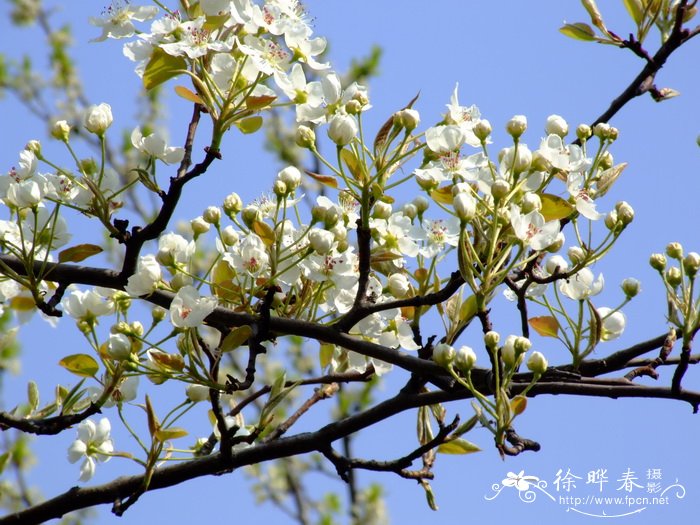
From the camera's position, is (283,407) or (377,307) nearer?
(377,307)

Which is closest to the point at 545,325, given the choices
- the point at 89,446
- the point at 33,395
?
the point at 89,446

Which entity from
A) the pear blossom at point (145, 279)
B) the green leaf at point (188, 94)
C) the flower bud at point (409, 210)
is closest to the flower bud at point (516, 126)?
the flower bud at point (409, 210)

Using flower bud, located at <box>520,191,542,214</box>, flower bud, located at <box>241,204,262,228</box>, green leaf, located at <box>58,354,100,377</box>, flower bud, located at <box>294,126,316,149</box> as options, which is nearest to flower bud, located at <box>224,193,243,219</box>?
flower bud, located at <box>241,204,262,228</box>

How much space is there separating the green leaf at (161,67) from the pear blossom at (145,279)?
29 centimetres

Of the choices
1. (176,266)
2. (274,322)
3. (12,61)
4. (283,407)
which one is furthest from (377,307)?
(12,61)

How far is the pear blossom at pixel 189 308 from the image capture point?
4.47 ft

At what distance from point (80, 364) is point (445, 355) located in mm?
690

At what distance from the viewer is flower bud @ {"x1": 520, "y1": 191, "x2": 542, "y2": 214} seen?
1337mm

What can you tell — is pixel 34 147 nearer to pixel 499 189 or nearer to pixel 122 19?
pixel 122 19

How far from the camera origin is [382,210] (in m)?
1.58

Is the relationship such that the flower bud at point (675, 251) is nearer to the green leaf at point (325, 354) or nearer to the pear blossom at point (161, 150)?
the green leaf at point (325, 354)

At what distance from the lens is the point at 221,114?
142cm

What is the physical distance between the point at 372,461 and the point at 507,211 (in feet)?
1.79

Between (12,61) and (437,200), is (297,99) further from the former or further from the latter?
(12,61)
